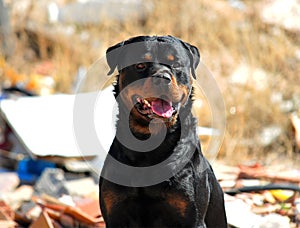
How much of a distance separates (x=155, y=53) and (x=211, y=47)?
Answer: 4.54m

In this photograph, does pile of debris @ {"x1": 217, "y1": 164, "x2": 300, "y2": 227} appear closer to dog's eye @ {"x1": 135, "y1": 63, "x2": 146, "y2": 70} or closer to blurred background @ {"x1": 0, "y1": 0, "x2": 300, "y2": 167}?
blurred background @ {"x1": 0, "y1": 0, "x2": 300, "y2": 167}

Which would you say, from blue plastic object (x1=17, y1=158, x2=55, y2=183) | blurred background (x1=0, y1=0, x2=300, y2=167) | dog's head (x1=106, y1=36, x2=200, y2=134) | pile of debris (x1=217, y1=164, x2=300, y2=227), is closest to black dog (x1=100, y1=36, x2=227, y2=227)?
dog's head (x1=106, y1=36, x2=200, y2=134)

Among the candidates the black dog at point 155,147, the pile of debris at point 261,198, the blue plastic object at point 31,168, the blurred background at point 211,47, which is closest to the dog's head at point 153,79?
the black dog at point 155,147

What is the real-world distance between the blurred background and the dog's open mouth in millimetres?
2991

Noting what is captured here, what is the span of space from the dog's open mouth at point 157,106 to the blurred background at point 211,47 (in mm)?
2991

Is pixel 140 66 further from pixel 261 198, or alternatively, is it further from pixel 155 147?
pixel 261 198

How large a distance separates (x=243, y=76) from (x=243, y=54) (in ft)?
1.69

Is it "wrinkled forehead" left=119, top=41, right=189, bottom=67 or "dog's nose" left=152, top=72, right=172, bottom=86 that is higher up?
"wrinkled forehead" left=119, top=41, right=189, bottom=67

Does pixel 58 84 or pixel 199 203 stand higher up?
pixel 199 203

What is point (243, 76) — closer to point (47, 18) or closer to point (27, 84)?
point (27, 84)

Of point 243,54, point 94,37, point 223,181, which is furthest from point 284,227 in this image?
point 94,37

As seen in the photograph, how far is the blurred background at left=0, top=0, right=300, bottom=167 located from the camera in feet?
20.5

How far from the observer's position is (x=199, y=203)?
3.03 metres

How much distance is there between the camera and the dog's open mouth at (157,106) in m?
2.98
